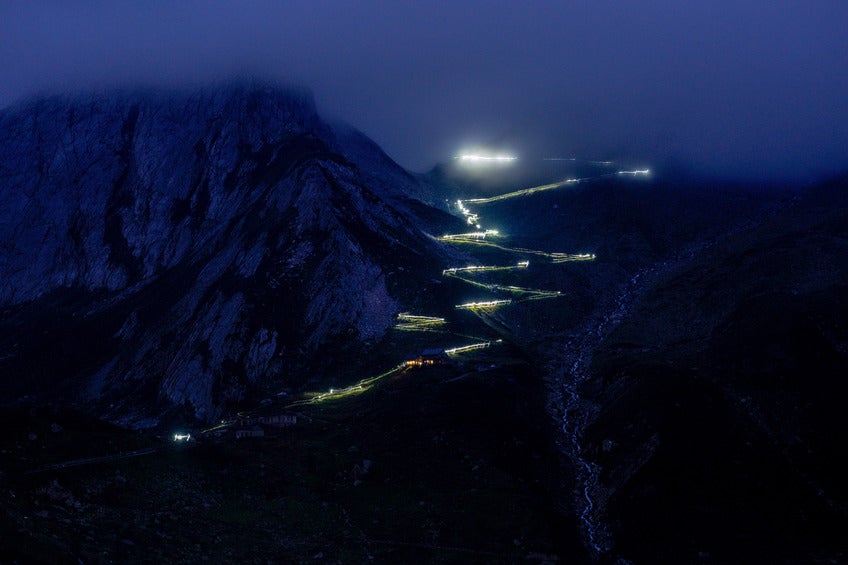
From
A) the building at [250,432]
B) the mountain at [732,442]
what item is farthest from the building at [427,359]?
the building at [250,432]

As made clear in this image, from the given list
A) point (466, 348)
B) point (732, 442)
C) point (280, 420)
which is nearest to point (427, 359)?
point (466, 348)

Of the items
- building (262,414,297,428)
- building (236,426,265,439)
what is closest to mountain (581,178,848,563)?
building (262,414,297,428)

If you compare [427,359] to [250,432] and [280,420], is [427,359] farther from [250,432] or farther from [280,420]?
[250,432]

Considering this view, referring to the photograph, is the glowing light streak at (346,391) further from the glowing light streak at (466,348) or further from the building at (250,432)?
the building at (250,432)

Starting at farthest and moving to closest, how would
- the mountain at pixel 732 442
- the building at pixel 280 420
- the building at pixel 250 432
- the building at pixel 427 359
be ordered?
1. the building at pixel 427 359
2. the building at pixel 280 420
3. the building at pixel 250 432
4. the mountain at pixel 732 442

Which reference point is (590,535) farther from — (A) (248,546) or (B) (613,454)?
(A) (248,546)

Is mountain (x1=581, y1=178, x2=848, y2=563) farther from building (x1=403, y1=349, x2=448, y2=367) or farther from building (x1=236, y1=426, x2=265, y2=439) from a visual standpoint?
building (x1=236, y1=426, x2=265, y2=439)

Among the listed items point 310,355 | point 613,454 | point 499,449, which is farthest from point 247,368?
point 613,454

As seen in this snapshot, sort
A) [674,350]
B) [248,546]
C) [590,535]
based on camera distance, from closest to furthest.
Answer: [248,546] < [590,535] < [674,350]
